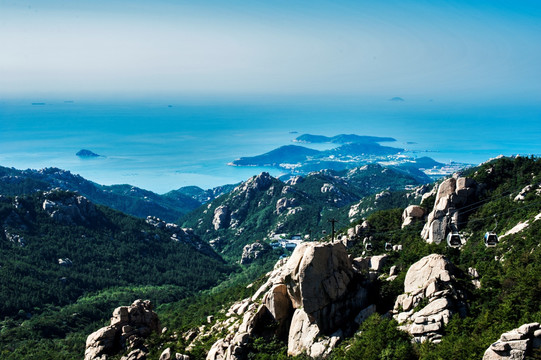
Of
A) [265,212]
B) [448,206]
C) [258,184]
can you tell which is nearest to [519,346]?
[448,206]

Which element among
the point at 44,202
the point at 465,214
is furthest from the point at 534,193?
the point at 44,202

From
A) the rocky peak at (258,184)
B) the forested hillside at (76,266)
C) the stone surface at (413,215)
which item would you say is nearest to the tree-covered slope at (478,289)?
the stone surface at (413,215)

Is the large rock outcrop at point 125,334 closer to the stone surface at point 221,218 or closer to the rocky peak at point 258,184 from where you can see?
the stone surface at point 221,218

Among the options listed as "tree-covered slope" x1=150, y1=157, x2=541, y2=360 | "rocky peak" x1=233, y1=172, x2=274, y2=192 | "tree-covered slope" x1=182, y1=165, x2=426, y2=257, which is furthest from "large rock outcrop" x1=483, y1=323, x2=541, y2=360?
"rocky peak" x1=233, y1=172, x2=274, y2=192

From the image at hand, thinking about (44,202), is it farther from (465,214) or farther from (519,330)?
(519,330)

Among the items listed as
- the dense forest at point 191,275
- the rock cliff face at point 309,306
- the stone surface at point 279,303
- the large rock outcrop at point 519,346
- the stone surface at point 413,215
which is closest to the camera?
the large rock outcrop at point 519,346

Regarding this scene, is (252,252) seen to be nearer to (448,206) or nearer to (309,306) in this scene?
(448,206)
